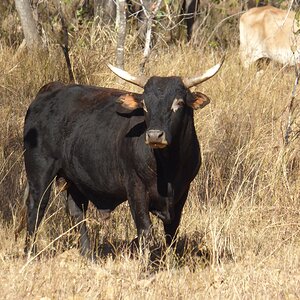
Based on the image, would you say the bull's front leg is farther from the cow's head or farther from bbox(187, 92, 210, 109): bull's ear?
bbox(187, 92, 210, 109): bull's ear

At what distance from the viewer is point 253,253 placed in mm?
7629

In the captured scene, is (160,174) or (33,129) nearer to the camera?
(160,174)

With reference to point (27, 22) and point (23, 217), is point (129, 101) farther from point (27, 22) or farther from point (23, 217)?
point (27, 22)

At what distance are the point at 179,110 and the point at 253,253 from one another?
4.49 feet

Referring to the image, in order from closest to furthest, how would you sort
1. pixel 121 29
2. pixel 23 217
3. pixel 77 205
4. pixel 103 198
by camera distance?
pixel 103 198 < pixel 23 217 < pixel 77 205 < pixel 121 29

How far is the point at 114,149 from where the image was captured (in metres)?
7.51

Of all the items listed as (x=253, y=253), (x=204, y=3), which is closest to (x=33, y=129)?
(x=253, y=253)

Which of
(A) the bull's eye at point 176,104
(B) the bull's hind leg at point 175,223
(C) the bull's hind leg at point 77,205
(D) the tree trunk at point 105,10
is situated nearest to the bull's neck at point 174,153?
(A) the bull's eye at point 176,104

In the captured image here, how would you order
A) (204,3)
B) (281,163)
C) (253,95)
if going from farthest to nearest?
(204,3) → (253,95) → (281,163)

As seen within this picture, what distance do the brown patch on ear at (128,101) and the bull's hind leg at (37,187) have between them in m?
1.01

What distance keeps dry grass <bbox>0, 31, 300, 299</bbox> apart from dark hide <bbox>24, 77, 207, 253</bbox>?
0.32 metres

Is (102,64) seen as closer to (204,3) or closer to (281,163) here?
(281,163)

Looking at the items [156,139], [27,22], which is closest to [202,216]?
[156,139]

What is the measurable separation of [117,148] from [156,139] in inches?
33.7
